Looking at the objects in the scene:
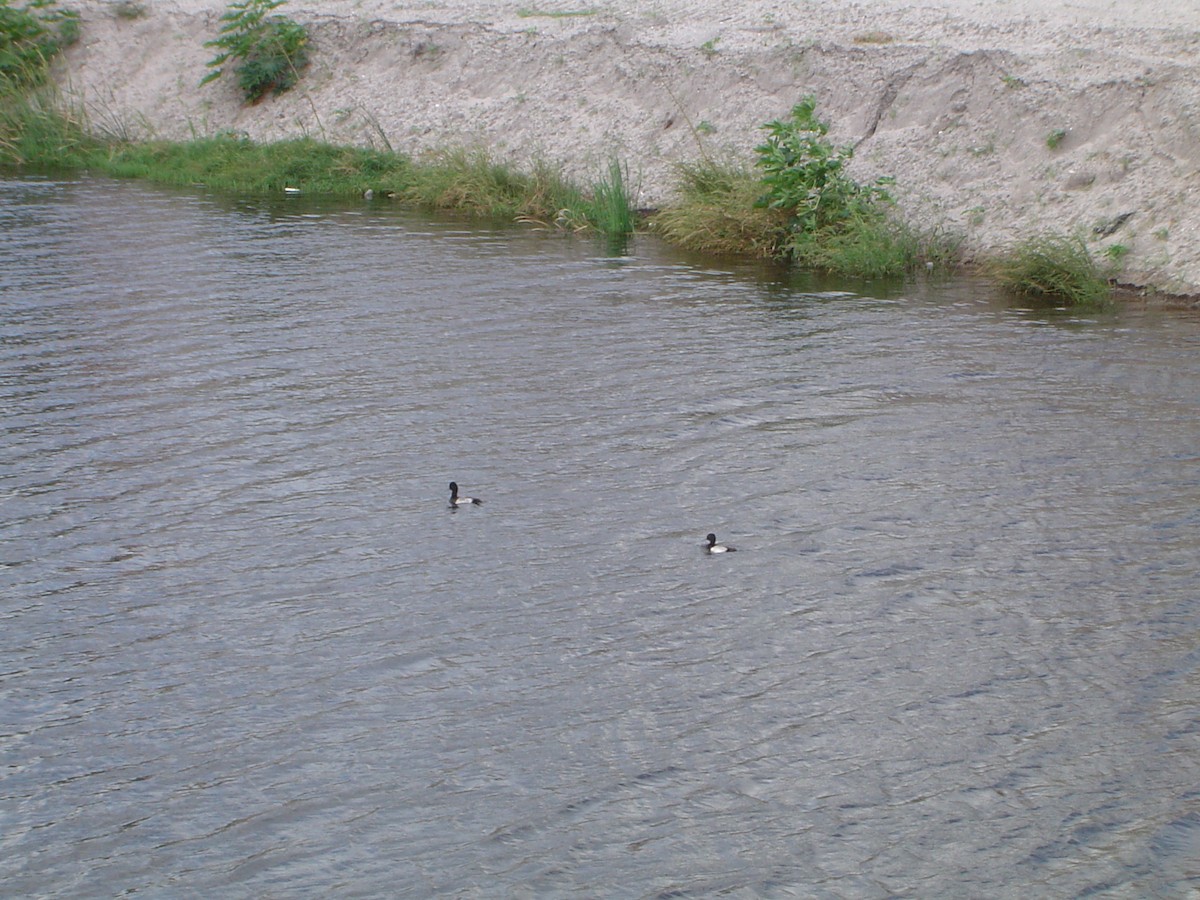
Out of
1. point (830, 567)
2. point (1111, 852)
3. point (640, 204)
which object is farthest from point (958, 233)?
point (1111, 852)

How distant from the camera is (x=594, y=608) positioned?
21.8ft

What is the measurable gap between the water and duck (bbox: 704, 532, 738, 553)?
14 cm

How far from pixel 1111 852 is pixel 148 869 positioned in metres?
3.39

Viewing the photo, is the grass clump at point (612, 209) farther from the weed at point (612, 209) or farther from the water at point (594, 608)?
the water at point (594, 608)

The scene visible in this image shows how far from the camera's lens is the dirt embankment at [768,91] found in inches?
581

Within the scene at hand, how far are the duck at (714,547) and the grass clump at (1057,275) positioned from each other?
7.33 m

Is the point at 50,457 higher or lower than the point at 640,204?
lower

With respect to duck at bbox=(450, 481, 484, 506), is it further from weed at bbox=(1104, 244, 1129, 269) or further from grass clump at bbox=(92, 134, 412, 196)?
grass clump at bbox=(92, 134, 412, 196)

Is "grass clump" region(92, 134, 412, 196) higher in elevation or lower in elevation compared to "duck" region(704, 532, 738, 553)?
higher

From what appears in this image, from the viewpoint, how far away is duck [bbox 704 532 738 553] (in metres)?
7.29

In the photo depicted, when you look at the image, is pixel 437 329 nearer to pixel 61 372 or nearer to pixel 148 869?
pixel 61 372

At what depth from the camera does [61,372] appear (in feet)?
34.3

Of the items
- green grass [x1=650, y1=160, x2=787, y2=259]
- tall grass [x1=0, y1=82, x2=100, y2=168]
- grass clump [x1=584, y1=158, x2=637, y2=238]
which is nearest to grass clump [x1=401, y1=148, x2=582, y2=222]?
grass clump [x1=584, y1=158, x2=637, y2=238]

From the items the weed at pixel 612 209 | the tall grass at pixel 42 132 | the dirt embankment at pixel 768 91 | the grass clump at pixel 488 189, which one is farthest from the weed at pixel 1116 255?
the tall grass at pixel 42 132
